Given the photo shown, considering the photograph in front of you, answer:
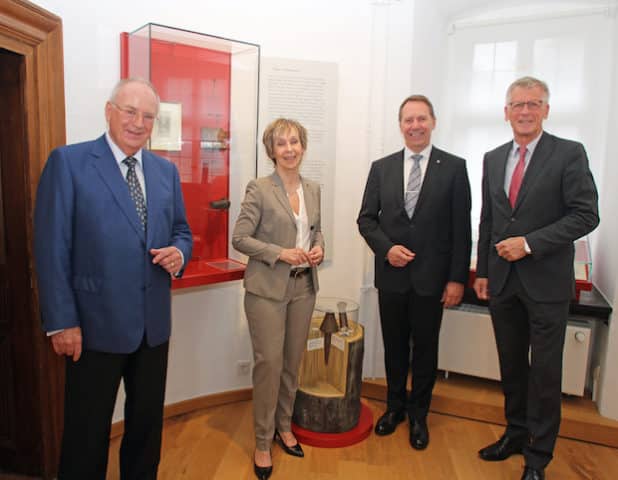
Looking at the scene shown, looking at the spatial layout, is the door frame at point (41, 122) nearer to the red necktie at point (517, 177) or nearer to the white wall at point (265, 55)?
the white wall at point (265, 55)

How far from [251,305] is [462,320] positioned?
1.47 m

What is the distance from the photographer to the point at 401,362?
2.72 m

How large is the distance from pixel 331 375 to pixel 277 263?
867 millimetres

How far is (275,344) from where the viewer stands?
2.32 metres

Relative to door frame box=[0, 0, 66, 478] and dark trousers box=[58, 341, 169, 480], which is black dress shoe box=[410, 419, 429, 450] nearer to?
dark trousers box=[58, 341, 169, 480]

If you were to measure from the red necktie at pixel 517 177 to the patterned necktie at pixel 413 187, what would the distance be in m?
0.44

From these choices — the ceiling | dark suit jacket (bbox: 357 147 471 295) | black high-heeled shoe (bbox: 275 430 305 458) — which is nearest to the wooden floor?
black high-heeled shoe (bbox: 275 430 305 458)

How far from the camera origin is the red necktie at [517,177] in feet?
7.46

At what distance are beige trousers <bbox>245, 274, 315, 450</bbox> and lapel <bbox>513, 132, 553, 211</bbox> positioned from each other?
1032 mm

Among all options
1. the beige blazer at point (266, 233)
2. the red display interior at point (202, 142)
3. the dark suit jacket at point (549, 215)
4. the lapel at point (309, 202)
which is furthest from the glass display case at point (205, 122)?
the dark suit jacket at point (549, 215)

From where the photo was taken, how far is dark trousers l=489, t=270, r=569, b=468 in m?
2.23

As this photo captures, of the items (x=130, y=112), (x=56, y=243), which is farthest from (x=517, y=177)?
(x=56, y=243)

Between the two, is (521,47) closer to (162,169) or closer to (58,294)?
(162,169)

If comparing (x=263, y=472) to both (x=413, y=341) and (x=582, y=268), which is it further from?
(x=582, y=268)
